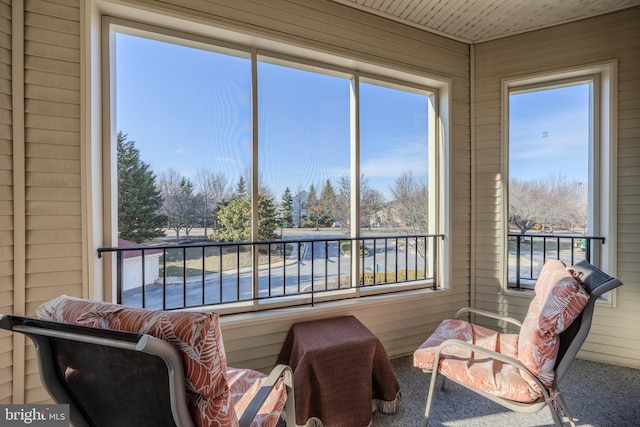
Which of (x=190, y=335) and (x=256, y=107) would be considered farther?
(x=256, y=107)

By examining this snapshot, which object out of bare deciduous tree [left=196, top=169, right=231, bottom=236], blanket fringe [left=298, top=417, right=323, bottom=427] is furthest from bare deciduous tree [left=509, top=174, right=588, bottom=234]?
bare deciduous tree [left=196, top=169, right=231, bottom=236]

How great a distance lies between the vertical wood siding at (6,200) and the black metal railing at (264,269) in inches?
16.8

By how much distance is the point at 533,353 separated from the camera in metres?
1.46

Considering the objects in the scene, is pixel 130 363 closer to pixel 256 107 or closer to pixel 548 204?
pixel 256 107

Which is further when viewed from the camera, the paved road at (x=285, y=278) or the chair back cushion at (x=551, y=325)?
the paved road at (x=285, y=278)

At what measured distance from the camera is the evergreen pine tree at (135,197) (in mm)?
2041

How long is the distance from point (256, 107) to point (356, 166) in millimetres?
960

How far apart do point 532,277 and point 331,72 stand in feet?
8.77

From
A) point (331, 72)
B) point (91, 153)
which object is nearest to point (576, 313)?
point (331, 72)

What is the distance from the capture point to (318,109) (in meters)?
2.57

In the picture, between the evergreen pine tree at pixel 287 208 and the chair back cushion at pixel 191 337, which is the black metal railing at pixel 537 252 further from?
the chair back cushion at pixel 191 337

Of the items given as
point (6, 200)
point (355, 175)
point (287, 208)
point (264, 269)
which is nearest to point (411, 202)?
point (355, 175)

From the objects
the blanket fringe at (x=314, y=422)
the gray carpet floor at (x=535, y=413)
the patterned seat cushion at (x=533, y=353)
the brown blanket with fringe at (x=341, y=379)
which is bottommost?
the gray carpet floor at (x=535, y=413)

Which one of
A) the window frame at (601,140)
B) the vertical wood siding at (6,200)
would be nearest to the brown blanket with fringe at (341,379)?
the vertical wood siding at (6,200)
